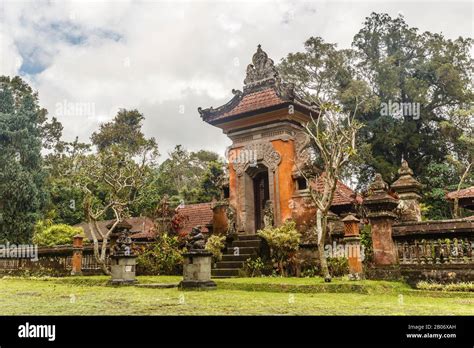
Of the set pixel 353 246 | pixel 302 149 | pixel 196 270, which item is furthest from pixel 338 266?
pixel 302 149

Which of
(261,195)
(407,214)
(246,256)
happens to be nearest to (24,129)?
(261,195)

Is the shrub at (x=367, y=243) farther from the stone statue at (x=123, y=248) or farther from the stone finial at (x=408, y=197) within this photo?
the stone statue at (x=123, y=248)

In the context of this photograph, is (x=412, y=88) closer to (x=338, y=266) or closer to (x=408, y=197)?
(x=408, y=197)

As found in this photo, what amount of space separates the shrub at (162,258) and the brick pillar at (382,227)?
715 centimetres

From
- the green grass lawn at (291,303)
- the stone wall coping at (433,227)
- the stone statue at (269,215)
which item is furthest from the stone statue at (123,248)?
the stone wall coping at (433,227)

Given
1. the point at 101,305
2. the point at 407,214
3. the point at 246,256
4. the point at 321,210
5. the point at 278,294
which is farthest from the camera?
the point at 246,256

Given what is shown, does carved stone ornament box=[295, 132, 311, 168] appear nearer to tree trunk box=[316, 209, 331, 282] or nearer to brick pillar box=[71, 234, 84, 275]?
tree trunk box=[316, 209, 331, 282]

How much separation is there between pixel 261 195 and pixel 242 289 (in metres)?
6.53

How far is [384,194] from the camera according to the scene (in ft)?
34.7

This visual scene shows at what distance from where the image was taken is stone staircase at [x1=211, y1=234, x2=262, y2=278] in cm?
1330

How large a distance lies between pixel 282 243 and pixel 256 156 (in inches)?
145

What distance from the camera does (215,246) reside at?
14.0 meters

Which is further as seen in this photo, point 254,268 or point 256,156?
point 256,156
